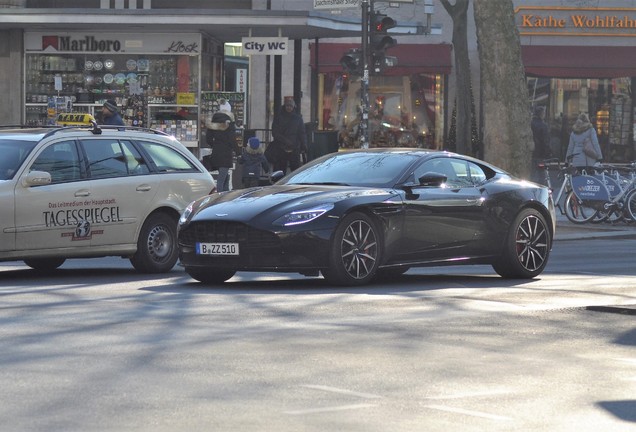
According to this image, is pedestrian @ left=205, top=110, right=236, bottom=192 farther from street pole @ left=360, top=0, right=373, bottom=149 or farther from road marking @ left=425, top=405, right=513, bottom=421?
road marking @ left=425, top=405, right=513, bottom=421

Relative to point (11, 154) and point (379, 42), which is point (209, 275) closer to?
point (11, 154)

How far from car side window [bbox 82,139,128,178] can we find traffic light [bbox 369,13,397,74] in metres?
9.19

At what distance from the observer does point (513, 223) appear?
15039 millimetres

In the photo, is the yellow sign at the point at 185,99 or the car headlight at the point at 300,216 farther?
the yellow sign at the point at 185,99

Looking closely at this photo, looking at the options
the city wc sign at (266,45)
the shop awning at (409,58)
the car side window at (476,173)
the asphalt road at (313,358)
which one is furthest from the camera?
the shop awning at (409,58)

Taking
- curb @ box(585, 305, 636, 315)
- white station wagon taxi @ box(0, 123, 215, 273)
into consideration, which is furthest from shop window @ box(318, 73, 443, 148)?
curb @ box(585, 305, 636, 315)

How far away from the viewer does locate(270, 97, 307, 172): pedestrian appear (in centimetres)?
2898

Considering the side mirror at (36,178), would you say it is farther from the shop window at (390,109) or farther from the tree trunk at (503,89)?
the shop window at (390,109)

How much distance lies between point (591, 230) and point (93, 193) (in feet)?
38.4

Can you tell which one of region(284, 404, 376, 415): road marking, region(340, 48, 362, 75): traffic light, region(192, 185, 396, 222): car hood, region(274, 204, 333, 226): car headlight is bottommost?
region(284, 404, 376, 415): road marking

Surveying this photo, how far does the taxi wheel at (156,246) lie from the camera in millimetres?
15414

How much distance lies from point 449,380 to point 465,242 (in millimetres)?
6557

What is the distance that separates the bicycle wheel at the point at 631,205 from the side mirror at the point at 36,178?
13.4m

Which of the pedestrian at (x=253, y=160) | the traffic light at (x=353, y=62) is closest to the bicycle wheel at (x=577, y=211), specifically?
the traffic light at (x=353, y=62)
